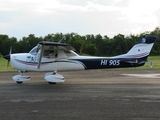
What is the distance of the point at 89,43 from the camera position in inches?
4441

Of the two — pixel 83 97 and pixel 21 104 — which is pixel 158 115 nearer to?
pixel 83 97

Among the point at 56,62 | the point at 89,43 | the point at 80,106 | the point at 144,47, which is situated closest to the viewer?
the point at 80,106

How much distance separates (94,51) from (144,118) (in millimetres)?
104397

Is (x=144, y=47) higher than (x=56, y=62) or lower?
higher

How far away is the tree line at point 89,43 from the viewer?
3765 inches

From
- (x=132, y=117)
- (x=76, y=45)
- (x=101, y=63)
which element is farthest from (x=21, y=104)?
(x=76, y=45)

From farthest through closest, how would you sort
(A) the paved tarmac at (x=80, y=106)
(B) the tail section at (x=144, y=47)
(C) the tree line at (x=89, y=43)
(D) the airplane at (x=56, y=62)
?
(C) the tree line at (x=89, y=43) → (B) the tail section at (x=144, y=47) → (D) the airplane at (x=56, y=62) → (A) the paved tarmac at (x=80, y=106)

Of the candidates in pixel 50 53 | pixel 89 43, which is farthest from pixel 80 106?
pixel 89 43

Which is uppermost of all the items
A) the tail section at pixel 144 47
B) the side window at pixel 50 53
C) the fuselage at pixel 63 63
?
the tail section at pixel 144 47

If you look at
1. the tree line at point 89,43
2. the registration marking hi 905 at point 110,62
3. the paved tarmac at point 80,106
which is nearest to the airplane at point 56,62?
the registration marking hi 905 at point 110,62

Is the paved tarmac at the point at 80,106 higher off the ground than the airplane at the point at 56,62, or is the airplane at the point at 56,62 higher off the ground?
the airplane at the point at 56,62

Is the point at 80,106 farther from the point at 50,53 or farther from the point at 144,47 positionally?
the point at 144,47

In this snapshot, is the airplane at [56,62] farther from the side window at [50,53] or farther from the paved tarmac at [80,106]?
the paved tarmac at [80,106]

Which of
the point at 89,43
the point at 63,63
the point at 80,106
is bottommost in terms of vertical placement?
the point at 80,106
